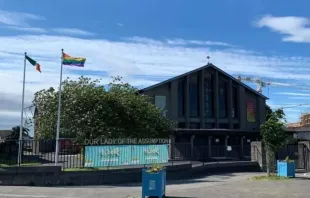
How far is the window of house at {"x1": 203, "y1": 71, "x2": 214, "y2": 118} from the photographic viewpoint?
54.7m

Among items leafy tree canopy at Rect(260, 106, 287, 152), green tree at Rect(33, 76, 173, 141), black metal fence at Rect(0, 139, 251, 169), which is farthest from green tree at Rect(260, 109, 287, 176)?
green tree at Rect(33, 76, 173, 141)

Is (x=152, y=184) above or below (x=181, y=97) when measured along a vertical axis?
below

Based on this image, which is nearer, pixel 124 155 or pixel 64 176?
pixel 64 176

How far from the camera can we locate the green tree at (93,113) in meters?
26.2

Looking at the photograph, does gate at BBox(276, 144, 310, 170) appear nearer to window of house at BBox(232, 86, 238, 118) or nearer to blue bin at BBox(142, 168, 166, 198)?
blue bin at BBox(142, 168, 166, 198)

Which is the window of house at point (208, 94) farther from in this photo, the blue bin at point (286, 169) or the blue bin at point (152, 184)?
the blue bin at point (152, 184)

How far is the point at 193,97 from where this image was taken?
53844 millimetres

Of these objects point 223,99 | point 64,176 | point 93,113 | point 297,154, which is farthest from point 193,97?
point 64,176

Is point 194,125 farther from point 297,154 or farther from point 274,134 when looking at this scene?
point 274,134

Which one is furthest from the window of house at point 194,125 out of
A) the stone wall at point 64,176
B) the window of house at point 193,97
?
the stone wall at point 64,176

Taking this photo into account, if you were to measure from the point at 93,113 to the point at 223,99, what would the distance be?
109 feet

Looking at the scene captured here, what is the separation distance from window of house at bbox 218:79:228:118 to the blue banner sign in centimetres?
3477

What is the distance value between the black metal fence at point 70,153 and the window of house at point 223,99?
20115 mm

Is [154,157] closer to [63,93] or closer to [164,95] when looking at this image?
[63,93]
